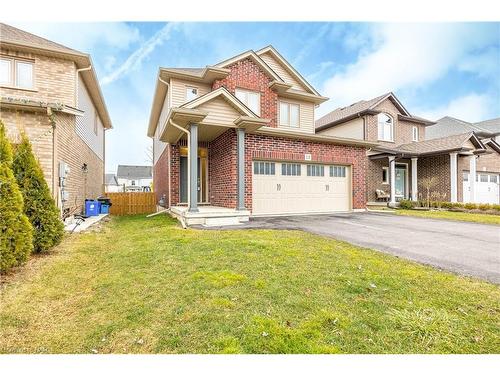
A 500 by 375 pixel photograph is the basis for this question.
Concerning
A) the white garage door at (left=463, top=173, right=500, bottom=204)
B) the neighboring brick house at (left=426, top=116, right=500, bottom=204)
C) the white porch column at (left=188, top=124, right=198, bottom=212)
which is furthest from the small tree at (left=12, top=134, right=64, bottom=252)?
the white garage door at (left=463, top=173, right=500, bottom=204)

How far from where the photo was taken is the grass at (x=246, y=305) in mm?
2334

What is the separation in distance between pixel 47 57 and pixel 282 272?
11786mm

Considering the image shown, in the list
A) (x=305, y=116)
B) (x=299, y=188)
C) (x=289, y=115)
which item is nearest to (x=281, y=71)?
(x=289, y=115)

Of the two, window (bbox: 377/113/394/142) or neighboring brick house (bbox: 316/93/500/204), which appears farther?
window (bbox: 377/113/394/142)

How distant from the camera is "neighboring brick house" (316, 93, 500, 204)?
52.7ft

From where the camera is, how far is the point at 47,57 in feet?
33.1

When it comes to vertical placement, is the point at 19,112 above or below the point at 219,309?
above

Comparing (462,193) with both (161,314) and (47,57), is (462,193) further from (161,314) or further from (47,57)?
(47,57)

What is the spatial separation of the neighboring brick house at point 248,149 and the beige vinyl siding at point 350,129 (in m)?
5.17

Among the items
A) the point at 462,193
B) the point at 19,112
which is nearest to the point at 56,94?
the point at 19,112

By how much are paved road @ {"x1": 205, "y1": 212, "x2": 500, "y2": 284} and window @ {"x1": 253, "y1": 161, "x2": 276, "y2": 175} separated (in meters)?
2.59

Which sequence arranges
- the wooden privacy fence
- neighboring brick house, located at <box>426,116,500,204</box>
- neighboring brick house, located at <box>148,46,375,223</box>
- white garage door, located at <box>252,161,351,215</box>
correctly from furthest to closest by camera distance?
neighboring brick house, located at <box>426,116,500,204</box>, the wooden privacy fence, white garage door, located at <box>252,161,351,215</box>, neighboring brick house, located at <box>148,46,375,223</box>

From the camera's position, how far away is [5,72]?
961 cm

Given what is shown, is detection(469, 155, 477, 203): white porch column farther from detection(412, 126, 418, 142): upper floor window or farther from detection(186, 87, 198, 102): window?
detection(186, 87, 198, 102): window
